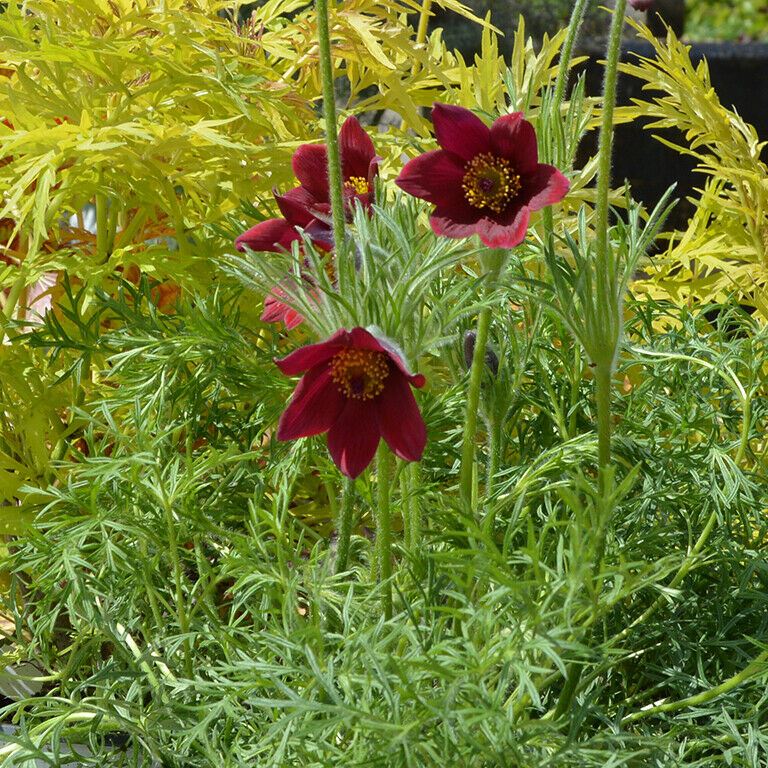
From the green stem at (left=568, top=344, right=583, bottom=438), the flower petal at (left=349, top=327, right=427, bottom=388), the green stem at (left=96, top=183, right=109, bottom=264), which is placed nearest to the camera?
the flower petal at (left=349, top=327, right=427, bottom=388)

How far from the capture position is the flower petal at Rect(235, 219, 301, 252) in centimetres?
71

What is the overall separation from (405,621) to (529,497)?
4.8 inches

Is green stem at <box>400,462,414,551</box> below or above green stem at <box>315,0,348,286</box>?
below

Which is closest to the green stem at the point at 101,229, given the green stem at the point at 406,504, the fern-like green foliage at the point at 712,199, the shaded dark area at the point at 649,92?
the green stem at the point at 406,504

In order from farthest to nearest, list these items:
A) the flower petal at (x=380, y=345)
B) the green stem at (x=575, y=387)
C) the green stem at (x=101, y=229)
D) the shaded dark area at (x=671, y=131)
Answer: the shaded dark area at (x=671, y=131), the green stem at (x=101, y=229), the green stem at (x=575, y=387), the flower petal at (x=380, y=345)

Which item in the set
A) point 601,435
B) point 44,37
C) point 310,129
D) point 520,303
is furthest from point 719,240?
point 44,37

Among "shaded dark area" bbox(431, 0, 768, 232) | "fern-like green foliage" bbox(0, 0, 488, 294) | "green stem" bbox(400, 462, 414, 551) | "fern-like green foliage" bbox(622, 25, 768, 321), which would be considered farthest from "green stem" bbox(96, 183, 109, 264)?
"shaded dark area" bbox(431, 0, 768, 232)

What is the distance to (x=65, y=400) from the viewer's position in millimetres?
914

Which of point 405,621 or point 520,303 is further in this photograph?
point 520,303

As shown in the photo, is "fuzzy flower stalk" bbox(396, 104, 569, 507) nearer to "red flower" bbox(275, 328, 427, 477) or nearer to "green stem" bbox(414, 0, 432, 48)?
"red flower" bbox(275, 328, 427, 477)

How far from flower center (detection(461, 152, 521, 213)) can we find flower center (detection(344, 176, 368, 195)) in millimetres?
104

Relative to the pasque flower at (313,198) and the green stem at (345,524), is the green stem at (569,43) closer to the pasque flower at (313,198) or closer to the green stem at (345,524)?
the pasque flower at (313,198)

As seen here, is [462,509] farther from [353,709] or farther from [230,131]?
[230,131]

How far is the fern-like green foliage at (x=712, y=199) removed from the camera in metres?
1.03
